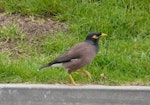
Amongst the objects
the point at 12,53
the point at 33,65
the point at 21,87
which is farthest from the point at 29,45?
the point at 21,87

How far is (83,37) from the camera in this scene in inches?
302

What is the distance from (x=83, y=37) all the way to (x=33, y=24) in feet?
2.96

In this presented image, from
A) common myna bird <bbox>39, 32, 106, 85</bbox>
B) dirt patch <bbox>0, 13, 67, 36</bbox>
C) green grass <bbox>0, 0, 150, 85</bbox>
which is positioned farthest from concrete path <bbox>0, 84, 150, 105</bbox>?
dirt patch <bbox>0, 13, 67, 36</bbox>

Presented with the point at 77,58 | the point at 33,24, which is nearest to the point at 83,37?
the point at 33,24

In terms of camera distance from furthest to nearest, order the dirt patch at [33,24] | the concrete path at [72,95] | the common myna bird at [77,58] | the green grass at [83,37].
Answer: the dirt patch at [33,24] < the green grass at [83,37] < the common myna bird at [77,58] < the concrete path at [72,95]

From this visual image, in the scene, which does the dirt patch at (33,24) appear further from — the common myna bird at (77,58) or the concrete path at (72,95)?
the concrete path at (72,95)

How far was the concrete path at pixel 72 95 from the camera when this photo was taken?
232 inches

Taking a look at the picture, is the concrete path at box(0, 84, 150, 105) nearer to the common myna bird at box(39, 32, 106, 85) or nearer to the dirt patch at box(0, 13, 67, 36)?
the common myna bird at box(39, 32, 106, 85)

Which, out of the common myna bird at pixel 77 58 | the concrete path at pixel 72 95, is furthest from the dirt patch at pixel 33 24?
the concrete path at pixel 72 95

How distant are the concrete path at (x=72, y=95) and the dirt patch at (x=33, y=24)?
2.00 m

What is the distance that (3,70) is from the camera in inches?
257

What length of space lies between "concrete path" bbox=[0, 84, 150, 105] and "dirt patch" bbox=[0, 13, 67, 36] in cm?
200

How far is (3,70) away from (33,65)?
429 mm

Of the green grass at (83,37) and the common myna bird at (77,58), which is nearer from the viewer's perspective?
the common myna bird at (77,58)
